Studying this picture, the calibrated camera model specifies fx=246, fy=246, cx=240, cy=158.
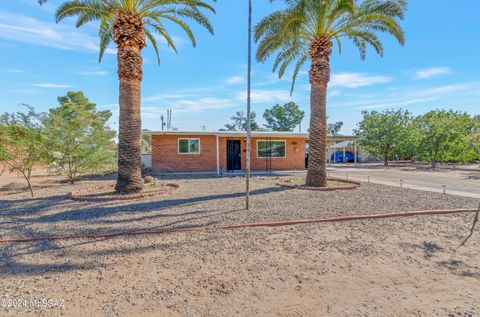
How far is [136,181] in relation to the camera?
29.0 ft

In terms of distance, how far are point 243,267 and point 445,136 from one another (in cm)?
2401

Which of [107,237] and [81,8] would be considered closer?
[107,237]

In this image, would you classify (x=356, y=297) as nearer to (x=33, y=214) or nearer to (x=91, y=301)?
(x=91, y=301)

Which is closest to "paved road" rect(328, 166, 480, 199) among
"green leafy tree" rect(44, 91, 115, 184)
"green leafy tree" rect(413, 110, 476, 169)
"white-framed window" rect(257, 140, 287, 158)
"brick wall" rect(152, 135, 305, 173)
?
"brick wall" rect(152, 135, 305, 173)

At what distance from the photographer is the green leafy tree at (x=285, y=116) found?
5988 cm

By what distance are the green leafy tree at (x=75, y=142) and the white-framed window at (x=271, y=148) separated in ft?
31.7

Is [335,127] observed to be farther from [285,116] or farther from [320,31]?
[320,31]

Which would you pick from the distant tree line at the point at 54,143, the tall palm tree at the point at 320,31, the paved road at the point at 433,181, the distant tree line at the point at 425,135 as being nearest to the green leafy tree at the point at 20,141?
the distant tree line at the point at 54,143

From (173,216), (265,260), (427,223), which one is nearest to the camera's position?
(265,260)

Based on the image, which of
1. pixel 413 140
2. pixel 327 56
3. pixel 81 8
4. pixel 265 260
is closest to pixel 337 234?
pixel 265 260

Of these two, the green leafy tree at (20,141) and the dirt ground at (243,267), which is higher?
the green leafy tree at (20,141)

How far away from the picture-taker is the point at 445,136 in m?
20.3

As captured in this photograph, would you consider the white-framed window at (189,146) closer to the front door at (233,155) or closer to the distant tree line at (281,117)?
the front door at (233,155)

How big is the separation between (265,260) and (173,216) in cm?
305
